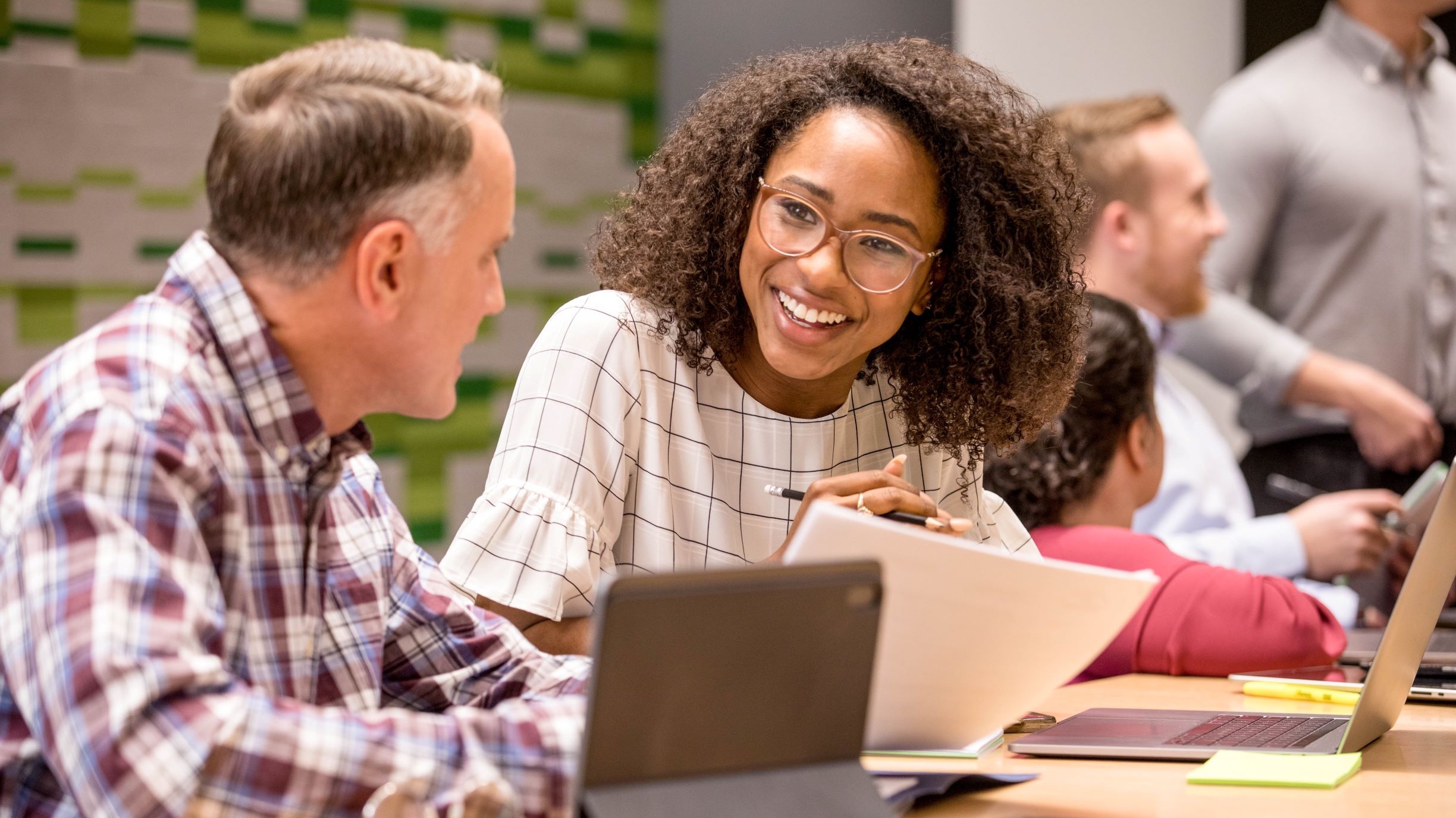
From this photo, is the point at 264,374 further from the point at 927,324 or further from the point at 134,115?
the point at 134,115

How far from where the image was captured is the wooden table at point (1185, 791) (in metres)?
1.16

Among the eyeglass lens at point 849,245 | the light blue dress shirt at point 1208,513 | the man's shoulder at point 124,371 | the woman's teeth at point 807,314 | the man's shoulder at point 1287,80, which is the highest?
the man's shoulder at point 1287,80

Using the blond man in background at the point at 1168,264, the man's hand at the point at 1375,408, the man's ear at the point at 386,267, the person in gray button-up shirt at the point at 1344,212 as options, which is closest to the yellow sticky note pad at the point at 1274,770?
the man's ear at the point at 386,267

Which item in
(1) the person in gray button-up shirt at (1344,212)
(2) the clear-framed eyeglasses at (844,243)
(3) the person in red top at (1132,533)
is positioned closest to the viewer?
(2) the clear-framed eyeglasses at (844,243)

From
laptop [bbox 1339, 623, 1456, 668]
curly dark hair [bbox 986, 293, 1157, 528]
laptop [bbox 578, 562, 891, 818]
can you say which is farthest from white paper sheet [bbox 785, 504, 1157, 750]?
curly dark hair [bbox 986, 293, 1157, 528]

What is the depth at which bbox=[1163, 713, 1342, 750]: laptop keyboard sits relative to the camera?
1.41 metres

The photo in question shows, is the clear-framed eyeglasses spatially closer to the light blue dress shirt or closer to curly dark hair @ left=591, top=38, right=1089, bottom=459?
curly dark hair @ left=591, top=38, right=1089, bottom=459

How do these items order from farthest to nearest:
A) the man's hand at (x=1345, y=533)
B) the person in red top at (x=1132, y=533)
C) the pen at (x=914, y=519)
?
the man's hand at (x=1345, y=533), the person in red top at (x=1132, y=533), the pen at (x=914, y=519)

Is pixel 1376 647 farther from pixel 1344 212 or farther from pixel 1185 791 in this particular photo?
pixel 1344 212

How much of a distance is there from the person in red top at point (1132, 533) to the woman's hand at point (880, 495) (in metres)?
0.44

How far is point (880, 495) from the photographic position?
1.52 metres

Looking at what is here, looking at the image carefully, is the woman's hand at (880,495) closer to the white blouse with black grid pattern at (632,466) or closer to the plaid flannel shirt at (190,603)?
the white blouse with black grid pattern at (632,466)

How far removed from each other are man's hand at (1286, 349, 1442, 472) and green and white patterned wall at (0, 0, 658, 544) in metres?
1.72

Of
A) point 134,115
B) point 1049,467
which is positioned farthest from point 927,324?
point 134,115
